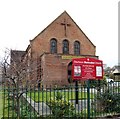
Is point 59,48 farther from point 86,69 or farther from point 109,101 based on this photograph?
point 109,101

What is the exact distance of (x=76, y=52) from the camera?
124 feet

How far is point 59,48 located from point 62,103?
2694cm

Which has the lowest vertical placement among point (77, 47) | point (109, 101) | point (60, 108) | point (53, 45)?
point (60, 108)

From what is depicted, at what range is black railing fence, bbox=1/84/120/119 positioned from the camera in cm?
874

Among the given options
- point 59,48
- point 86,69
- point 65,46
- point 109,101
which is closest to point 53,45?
point 59,48

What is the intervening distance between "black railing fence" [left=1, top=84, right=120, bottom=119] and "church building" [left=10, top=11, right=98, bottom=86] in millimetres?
20207

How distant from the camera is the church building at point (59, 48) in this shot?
3173 centimetres

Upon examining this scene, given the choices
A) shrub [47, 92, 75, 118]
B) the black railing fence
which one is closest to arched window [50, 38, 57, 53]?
the black railing fence

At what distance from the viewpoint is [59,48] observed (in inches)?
1426

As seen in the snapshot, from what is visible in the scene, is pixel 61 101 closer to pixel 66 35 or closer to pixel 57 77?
pixel 57 77

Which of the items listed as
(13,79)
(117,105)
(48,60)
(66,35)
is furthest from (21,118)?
(66,35)

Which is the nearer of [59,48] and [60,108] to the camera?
[60,108]

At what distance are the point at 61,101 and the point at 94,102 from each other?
1.62m

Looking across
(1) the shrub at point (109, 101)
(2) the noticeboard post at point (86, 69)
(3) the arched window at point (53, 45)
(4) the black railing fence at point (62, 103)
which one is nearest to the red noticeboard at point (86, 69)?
(2) the noticeboard post at point (86, 69)
